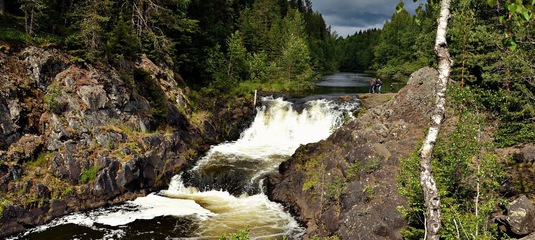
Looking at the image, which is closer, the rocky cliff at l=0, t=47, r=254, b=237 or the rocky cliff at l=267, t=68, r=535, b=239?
the rocky cliff at l=267, t=68, r=535, b=239

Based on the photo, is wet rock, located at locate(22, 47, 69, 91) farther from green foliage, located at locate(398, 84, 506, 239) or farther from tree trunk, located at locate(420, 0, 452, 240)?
tree trunk, located at locate(420, 0, 452, 240)

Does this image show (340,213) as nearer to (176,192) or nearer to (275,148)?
(176,192)

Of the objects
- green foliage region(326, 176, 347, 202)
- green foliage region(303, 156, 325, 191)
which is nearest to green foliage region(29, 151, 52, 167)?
green foliage region(303, 156, 325, 191)

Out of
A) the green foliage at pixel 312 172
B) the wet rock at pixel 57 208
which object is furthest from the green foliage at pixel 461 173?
the wet rock at pixel 57 208

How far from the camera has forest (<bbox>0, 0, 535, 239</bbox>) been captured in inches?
388

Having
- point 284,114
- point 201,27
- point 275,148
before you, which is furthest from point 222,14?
point 275,148

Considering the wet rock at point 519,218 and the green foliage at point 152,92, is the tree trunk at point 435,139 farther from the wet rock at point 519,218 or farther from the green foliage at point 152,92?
the green foliage at point 152,92

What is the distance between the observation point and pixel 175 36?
33.6 metres

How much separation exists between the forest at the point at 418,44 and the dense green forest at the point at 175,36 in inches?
3.9

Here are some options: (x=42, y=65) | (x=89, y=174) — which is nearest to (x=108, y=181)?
(x=89, y=174)

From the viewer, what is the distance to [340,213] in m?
14.7

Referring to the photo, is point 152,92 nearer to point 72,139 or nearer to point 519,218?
point 72,139

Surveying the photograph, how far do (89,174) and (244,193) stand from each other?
26.6ft

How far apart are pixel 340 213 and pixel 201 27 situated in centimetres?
2896
